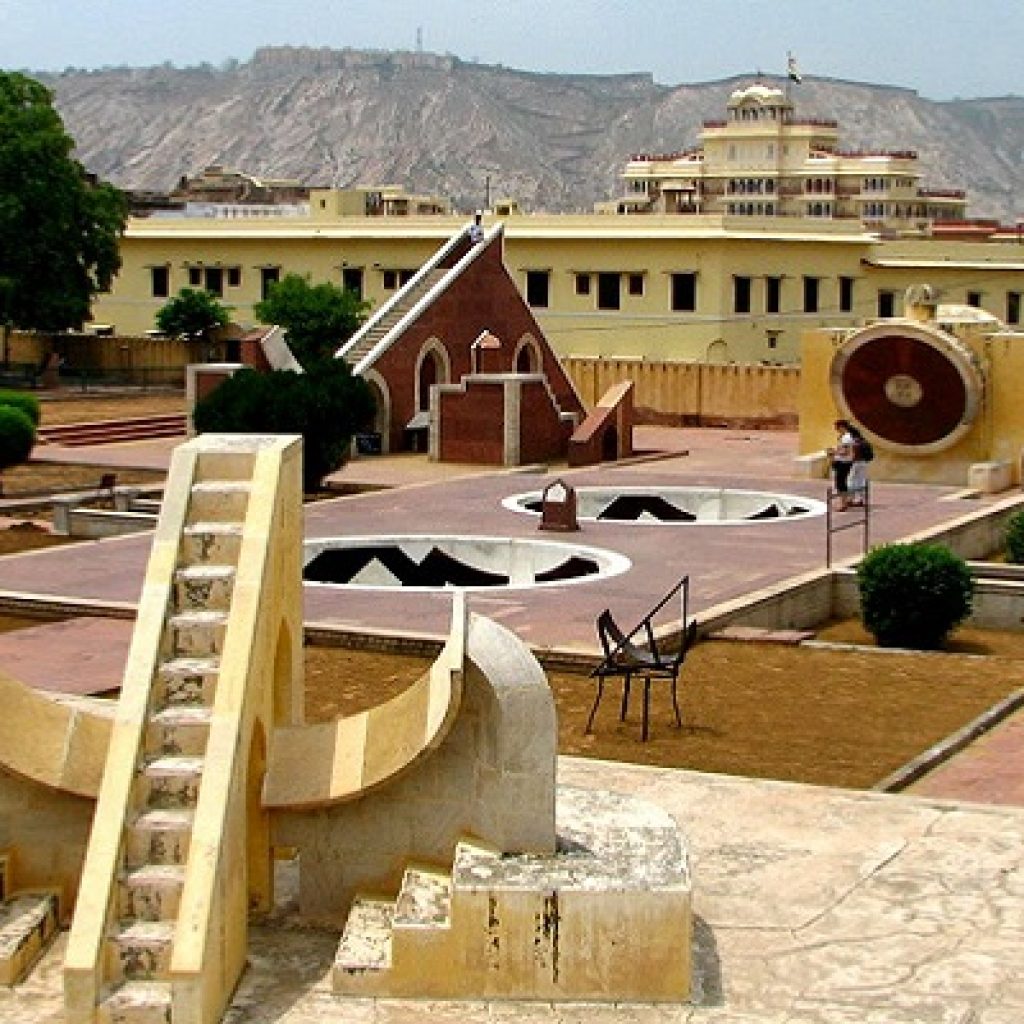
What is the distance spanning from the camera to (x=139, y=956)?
768 centimetres

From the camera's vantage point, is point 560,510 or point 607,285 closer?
point 560,510

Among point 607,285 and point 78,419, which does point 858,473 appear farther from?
point 607,285

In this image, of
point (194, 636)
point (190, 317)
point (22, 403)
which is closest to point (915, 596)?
point (194, 636)

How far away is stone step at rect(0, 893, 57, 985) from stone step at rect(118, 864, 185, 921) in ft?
1.77

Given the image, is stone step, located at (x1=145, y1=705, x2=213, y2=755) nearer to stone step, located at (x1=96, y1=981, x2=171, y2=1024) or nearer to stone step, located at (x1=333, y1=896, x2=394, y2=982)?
stone step, located at (x1=333, y1=896, x2=394, y2=982)

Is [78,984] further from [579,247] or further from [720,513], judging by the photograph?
[579,247]

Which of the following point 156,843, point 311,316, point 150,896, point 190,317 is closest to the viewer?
point 150,896

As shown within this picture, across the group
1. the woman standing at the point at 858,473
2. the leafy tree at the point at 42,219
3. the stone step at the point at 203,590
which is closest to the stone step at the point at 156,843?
the stone step at the point at 203,590

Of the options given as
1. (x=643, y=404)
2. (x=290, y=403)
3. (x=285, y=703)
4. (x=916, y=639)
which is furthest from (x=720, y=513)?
(x=285, y=703)

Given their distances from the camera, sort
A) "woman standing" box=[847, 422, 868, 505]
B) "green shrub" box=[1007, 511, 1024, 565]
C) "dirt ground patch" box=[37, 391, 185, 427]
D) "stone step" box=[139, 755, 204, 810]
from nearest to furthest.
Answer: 1. "stone step" box=[139, 755, 204, 810]
2. "green shrub" box=[1007, 511, 1024, 565]
3. "woman standing" box=[847, 422, 868, 505]
4. "dirt ground patch" box=[37, 391, 185, 427]

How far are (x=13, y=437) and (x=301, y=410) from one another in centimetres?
345

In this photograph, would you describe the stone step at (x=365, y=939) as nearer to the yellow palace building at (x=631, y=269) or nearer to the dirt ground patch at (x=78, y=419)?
the dirt ground patch at (x=78, y=419)

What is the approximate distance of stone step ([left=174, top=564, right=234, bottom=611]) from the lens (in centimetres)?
882

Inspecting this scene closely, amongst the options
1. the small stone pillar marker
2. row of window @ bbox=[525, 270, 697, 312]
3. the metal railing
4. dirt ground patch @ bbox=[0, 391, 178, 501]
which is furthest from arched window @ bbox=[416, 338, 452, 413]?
row of window @ bbox=[525, 270, 697, 312]
